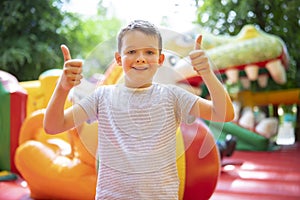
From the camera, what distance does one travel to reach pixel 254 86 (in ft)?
16.0

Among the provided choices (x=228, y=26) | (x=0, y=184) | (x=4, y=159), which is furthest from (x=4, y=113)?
(x=228, y=26)

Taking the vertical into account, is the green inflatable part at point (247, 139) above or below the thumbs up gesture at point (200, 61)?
below

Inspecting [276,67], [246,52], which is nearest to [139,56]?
[246,52]

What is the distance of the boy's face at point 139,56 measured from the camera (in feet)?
2.69

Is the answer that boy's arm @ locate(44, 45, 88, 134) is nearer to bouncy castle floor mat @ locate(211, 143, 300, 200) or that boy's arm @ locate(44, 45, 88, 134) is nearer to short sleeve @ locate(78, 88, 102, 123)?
short sleeve @ locate(78, 88, 102, 123)

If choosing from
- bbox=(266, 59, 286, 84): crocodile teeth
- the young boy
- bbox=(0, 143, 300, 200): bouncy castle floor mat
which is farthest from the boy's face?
bbox=(266, 59, 286, 84): crocodile teeth

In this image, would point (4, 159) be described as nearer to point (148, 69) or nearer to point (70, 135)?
point (70, 135)

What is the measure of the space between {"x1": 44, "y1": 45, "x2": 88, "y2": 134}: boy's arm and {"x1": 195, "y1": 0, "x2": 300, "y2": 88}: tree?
352 cm

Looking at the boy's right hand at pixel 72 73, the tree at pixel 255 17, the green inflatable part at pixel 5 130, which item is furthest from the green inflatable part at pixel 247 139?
the boy's right hand at pixel 72 73

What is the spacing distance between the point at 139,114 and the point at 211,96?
0.13m

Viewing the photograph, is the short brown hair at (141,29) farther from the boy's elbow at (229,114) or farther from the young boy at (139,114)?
the boy's elbow at (229,114)

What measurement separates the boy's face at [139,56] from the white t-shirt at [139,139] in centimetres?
3

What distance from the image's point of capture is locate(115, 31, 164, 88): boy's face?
82 cm

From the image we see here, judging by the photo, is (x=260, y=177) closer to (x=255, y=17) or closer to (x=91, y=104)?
(x=91, y=104)
